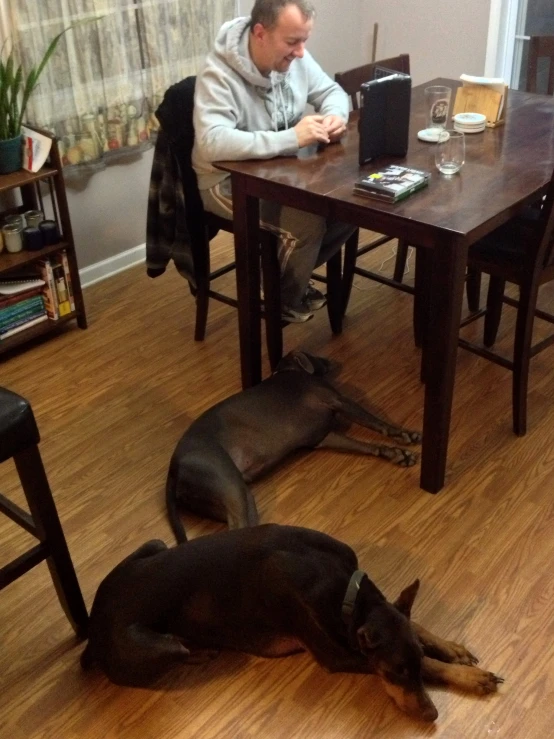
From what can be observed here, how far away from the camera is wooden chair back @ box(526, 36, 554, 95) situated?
9.50 feet

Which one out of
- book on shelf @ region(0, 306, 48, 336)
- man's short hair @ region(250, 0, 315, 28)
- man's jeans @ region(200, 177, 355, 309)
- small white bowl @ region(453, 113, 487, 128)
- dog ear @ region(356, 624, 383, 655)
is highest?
man's short hair @ region(250, 0, 315, 28)

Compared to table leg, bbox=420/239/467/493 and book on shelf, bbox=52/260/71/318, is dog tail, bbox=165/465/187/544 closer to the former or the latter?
table leg, bbox=420/239/467/493

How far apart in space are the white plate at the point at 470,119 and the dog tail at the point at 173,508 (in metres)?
1.39

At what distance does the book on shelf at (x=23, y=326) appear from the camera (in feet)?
9.15

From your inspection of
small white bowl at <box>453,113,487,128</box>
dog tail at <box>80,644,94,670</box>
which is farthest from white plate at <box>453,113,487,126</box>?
dog tail at <box>80,644,94,670</box>

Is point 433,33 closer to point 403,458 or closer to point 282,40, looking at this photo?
point 282,40

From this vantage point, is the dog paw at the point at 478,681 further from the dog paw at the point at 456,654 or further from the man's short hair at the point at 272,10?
the man's short hair at the point at 272,10

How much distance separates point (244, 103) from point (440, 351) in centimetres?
103

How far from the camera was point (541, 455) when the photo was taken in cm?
229

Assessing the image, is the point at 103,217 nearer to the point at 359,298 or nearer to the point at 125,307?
the point at 125,307

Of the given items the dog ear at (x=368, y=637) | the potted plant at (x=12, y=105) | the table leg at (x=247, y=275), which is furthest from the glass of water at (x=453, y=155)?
the potted plant at (x=12, y=105)

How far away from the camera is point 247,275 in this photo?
2.36 metres

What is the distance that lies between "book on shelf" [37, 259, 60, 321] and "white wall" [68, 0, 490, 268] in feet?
1.32

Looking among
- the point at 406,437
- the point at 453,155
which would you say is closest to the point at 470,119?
the point at 453,155
